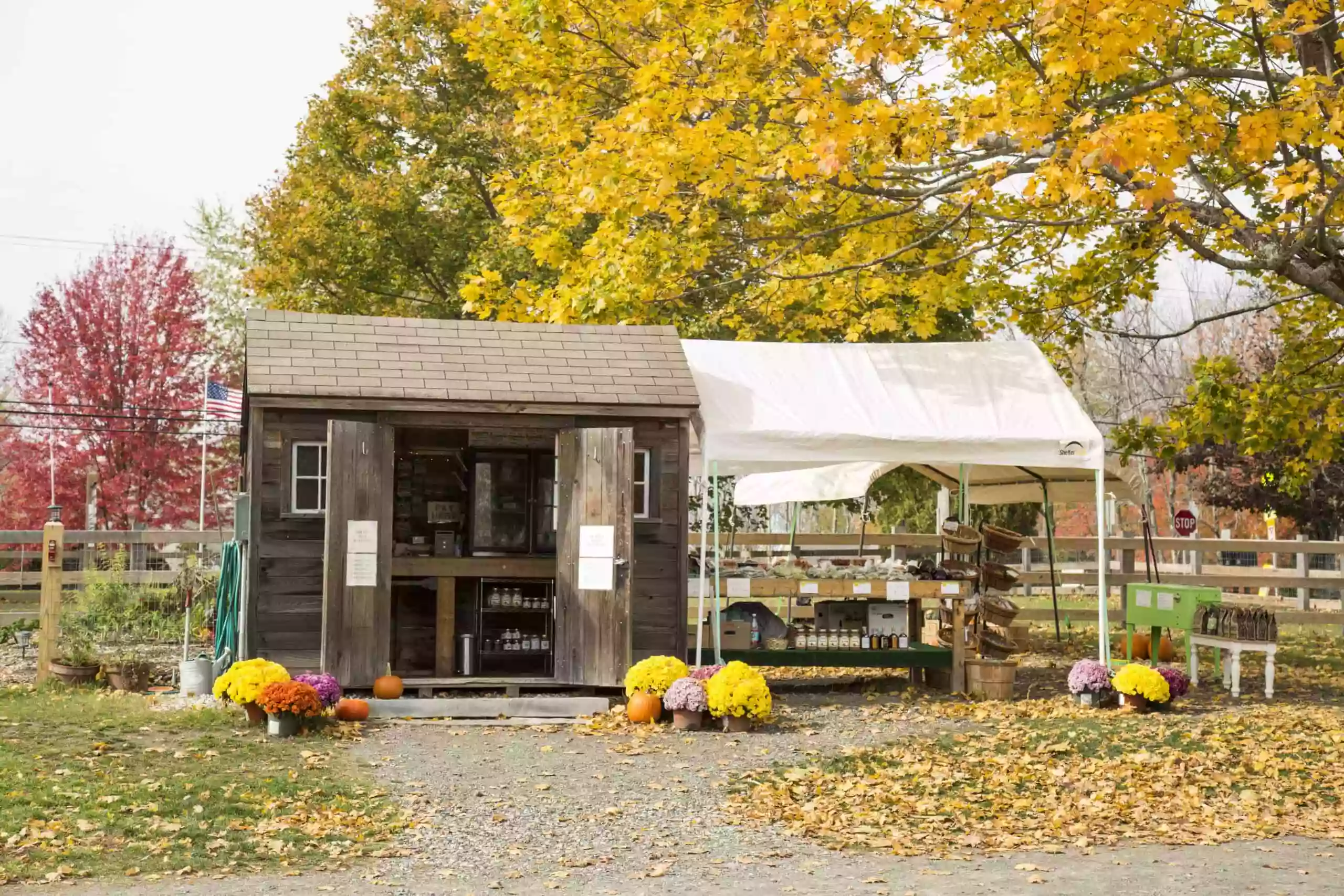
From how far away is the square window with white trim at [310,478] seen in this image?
1223 cm

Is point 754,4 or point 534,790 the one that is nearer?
point 534,790

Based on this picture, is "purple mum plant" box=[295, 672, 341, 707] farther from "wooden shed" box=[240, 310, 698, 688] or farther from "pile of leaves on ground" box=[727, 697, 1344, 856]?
"pile of leaves on ground" box=[727, 697, 1344, 856]

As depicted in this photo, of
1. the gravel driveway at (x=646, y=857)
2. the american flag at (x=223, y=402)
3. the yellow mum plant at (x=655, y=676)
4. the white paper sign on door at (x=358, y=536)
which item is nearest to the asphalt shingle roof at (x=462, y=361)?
the white paper sign on door at (x=358, y=536)

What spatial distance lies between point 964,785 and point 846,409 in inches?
194

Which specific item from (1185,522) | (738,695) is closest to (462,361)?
(738,695)

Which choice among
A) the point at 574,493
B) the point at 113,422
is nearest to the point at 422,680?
the point at 574,493

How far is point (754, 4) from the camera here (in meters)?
12.3

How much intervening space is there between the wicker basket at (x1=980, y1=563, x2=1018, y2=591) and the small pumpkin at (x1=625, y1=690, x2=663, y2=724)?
13.9ft

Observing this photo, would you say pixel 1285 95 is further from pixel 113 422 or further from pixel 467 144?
pixel 113 422

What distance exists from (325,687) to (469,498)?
3.37 metres

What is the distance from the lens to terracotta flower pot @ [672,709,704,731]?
1104 centimetres

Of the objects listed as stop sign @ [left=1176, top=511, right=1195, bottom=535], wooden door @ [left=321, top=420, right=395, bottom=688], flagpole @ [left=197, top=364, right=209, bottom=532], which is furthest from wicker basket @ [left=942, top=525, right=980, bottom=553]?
flagpole @ [left=197, top=364, right=209, bottom=532]

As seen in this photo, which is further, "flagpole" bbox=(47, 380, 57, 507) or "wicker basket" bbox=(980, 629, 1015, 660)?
"flagpole" bbox=(47, 380, 57, 507)

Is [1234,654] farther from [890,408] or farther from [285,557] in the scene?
[285,557]
